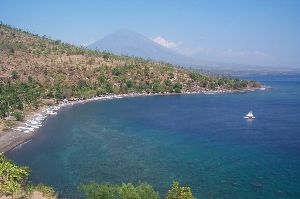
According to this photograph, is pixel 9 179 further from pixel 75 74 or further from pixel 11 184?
pixel 75 74

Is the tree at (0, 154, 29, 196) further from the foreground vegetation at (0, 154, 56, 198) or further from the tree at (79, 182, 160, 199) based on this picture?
the tree at (79, 182, 160, 199)

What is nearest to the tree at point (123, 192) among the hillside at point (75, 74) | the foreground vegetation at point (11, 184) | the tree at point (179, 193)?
the tree at point (179, 193)

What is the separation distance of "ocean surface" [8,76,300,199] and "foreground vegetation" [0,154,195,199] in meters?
3.76

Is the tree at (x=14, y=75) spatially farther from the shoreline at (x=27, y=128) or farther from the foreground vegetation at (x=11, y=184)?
the foreground vegetation at (x=11, y=184)

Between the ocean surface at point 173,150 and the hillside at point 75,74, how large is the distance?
19643mm

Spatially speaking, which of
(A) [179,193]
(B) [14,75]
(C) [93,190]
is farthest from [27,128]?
(A) [179,193]

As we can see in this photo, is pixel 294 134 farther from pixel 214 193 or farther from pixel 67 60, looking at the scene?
pixel 67 60

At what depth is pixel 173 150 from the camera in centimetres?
6544

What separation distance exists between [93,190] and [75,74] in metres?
106

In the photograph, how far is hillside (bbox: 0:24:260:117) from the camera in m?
123

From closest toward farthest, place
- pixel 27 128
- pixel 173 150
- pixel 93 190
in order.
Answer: pixel 93 190, pixel 173 150, pixel 27 128

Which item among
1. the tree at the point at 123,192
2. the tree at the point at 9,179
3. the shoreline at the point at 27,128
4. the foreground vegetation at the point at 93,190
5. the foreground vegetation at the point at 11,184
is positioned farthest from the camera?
the shoreline at the point at 27,128

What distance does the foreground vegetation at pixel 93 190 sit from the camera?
31625 mm

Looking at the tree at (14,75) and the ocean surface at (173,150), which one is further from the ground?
the tree at (14,75)
